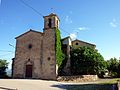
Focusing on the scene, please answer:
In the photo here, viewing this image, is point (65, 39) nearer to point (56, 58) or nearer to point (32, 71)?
point (56, 58)

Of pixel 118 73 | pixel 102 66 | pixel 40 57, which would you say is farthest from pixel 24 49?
pixel 118 73

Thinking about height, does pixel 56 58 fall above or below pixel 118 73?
above

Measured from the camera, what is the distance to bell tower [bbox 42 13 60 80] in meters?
31.3

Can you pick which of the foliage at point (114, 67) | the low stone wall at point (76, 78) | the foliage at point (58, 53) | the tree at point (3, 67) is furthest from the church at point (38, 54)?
the foliage at point (114, 67)

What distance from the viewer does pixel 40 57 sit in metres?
32.3

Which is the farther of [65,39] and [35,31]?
[65,39]

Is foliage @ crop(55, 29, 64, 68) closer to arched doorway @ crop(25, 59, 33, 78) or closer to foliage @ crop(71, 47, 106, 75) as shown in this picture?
foliage @ crop(71, 47, 106, 75)

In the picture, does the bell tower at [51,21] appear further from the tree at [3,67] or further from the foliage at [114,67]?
the foliage at [114,67]

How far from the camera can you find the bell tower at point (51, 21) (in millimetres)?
33406

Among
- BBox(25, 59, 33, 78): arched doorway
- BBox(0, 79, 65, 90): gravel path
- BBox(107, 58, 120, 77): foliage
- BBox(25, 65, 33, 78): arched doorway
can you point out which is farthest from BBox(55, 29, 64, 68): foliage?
BBox(107, 58, 120, 77): foliage

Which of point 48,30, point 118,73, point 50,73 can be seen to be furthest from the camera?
point 118,73

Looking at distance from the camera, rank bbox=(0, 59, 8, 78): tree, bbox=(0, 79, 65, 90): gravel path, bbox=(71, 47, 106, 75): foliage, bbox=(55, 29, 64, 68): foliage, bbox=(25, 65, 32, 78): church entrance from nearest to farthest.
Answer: bbox=(0, 79, 65, 90): gravel path → bbox=(55, 29, 64, 68): foliage → bbox=(25, 65, 32, 78): church entrance → bbox=(71, 47, 106, 75): foliage → bbox=(0, 59, 8, 78): tree

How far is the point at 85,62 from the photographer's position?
34.1 m

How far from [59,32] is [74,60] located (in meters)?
5.67
